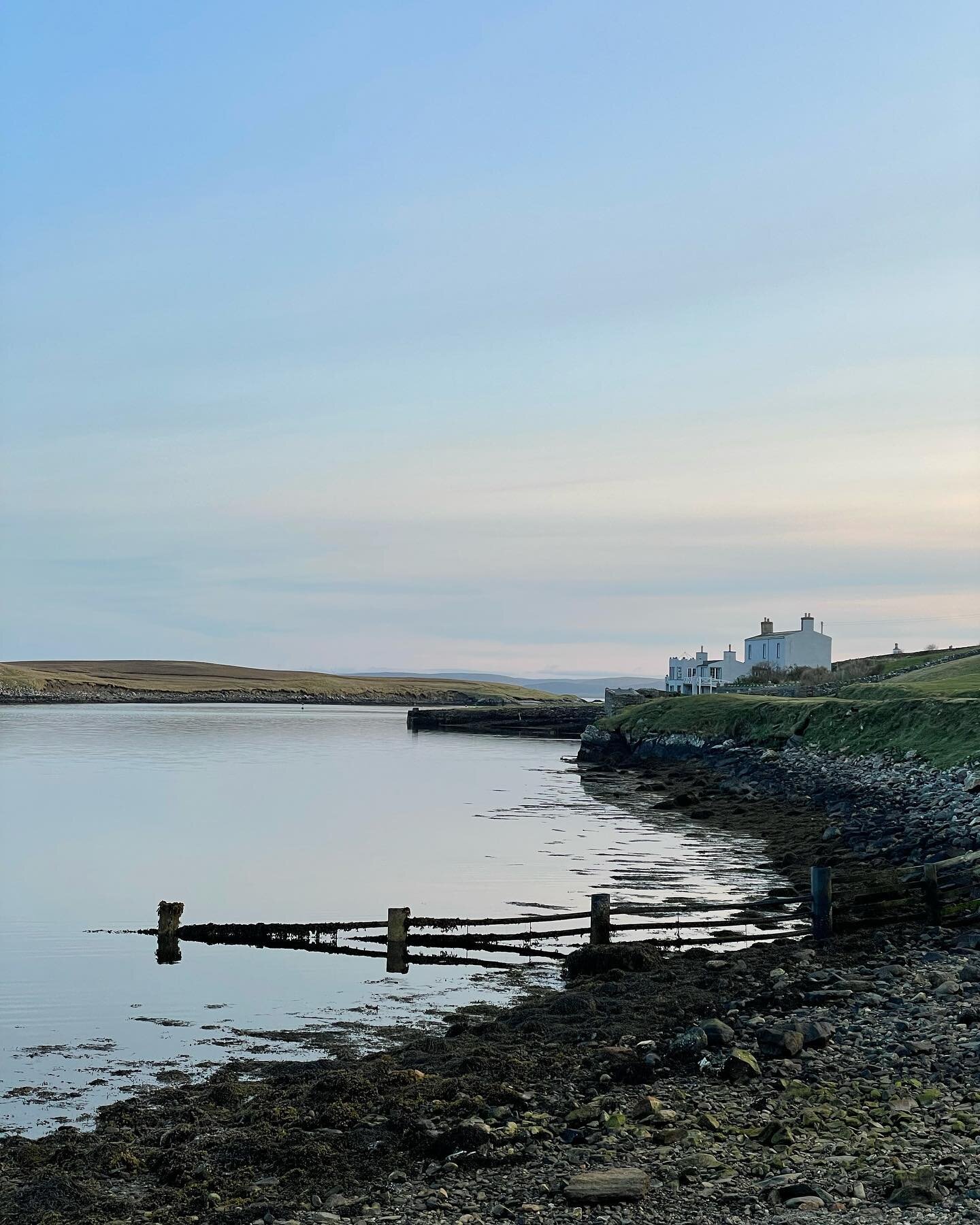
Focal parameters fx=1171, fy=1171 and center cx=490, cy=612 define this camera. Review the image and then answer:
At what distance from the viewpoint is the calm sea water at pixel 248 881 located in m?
16.1

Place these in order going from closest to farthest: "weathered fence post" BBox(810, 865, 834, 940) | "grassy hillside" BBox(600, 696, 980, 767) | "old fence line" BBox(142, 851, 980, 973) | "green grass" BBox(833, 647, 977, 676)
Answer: "weathered fence post" BBox(810, 865, 834, 940)
"old fence line" BBox(142, 851, 980, 973)
"grassy hillside" BBox(600, 696, 980, 767)
"green grass" BBox(833, 647, 977, 676)

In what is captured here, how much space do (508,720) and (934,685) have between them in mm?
79754

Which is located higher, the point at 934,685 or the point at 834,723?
the point at 934,685

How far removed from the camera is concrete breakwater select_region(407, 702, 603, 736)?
129750 millimetres

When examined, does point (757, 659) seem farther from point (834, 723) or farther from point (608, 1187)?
point (608, 1187)

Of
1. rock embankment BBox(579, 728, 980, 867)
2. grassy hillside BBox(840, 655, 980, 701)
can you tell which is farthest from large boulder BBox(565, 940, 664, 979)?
grassy hillside BBox(840, 655, 980, 701)

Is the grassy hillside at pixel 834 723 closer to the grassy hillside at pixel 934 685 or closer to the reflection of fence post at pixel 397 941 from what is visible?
the grassy hillside at pixel 934 685

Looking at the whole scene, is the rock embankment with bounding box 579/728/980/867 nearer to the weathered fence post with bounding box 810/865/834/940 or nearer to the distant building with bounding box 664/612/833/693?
the weathered fence post with bounding box 810/865/834/940

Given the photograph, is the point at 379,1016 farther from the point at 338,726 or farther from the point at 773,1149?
the point at 338,726

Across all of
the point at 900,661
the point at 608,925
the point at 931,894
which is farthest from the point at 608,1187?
the point at 900,661

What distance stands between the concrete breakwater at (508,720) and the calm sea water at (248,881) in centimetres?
5373

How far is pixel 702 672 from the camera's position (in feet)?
432

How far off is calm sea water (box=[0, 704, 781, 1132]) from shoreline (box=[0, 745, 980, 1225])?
1795 mm

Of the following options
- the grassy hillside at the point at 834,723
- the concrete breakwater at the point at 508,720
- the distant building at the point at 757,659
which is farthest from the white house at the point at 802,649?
the grassy hillside at the point at 834,723
